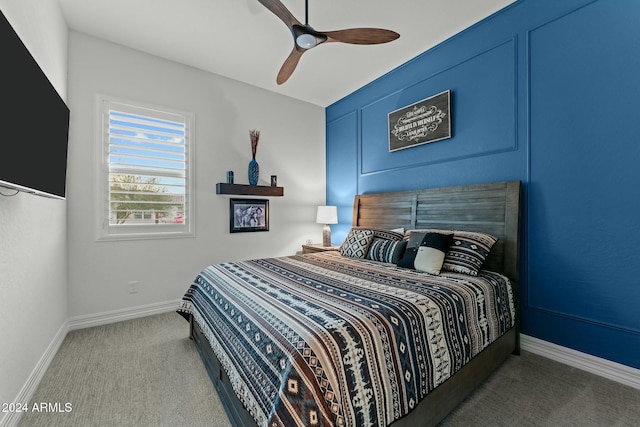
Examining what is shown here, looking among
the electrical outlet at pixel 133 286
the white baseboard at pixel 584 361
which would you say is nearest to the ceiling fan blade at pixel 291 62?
the electrical outlet at pixel 133 286

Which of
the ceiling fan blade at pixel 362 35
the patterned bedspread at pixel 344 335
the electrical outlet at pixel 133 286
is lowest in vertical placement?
the electrical outlet at pixel 133 286

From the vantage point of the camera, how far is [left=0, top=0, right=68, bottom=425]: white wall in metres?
1.47

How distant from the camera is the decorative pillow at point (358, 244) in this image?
9.46 feet

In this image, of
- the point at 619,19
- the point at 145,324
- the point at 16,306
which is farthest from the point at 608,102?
the point at 145,324

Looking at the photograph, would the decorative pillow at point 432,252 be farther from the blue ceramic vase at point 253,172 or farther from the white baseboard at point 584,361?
the blue ceramic vase at point 253,172

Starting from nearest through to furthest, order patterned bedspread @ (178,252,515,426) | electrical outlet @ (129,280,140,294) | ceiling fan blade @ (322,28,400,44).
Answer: patterned bedspread @ (178,252,515,426) → ceiling fan blade @ (322,28,400,44) → electrical outlet @ (129,280,140,294)

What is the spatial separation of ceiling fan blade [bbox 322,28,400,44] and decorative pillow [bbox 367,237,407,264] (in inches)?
68.0

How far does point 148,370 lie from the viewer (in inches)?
79.4

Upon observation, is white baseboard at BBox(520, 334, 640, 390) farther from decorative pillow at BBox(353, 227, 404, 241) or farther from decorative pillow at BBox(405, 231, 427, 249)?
decorative pillow at BBox(353, 227, 404, 241)

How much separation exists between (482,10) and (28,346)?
4.28 m

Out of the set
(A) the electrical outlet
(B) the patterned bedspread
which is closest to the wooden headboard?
(B) the patterned bedspread

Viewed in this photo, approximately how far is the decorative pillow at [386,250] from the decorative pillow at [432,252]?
290 millimetres

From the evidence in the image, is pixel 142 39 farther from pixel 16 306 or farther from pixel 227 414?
pixel 227 414

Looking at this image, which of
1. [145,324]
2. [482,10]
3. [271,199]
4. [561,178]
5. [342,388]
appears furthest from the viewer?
[271,199]
